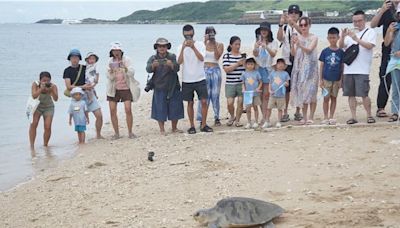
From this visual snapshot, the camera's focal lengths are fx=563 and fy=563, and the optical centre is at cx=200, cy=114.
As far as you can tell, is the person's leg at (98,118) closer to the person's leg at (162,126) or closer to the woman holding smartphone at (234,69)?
the person's leg at (162,126)

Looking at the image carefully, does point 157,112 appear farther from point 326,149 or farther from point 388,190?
point 388,190

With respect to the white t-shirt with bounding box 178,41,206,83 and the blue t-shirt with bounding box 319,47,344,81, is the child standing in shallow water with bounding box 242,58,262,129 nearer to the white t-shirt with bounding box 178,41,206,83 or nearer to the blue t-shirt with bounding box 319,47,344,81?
the white t-shirt with bounding box 178,41,206,83

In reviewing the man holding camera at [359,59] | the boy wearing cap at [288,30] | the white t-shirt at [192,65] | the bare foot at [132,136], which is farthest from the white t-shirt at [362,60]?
the bare foot at [132,136]

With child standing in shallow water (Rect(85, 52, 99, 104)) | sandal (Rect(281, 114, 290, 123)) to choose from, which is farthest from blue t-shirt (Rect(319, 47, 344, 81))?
child standing in shallow water (Rect(85, 52, 99, 104))

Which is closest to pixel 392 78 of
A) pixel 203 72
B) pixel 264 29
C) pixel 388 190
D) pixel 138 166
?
pixel 264 29

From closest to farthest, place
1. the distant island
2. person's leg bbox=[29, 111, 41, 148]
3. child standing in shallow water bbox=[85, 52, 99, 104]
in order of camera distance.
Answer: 1. person's leg bbox=[29, 111, 41, 148]
2. child standing in shallow water bbox=[85, 52, 99, 104]
3. the distant island

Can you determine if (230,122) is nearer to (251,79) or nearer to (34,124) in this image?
(251,79)

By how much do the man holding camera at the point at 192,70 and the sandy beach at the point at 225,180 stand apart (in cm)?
59

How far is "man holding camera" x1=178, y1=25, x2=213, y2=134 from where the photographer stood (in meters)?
9.35

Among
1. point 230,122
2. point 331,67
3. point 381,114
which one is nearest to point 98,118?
point 230,122

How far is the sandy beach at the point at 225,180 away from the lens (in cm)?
555

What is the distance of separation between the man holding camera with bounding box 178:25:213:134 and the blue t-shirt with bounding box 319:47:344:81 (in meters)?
2.00

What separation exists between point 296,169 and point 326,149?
Answer: 3.19ft

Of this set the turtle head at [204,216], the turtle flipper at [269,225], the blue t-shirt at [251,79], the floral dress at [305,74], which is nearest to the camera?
the turtle flipper at [269,225]
